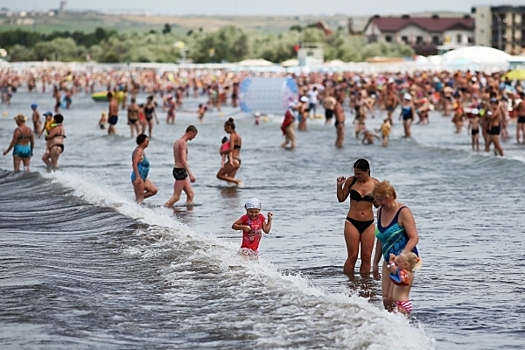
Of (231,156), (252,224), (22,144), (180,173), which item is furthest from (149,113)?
(252,224)

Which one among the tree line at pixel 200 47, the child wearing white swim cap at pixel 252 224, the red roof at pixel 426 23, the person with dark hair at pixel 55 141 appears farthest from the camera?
the red roof at pixel 426 23

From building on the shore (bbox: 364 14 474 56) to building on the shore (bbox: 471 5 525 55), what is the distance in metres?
4.88

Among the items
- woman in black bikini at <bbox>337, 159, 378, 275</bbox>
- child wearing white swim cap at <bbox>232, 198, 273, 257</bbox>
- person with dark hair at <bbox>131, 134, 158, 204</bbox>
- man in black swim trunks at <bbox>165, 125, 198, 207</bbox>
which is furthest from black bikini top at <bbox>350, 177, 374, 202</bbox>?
person with dark hair at <bbox>131, 134, 158, 204</bbox>

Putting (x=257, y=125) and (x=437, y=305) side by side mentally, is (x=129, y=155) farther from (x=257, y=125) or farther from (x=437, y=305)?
(x=437, y=305)

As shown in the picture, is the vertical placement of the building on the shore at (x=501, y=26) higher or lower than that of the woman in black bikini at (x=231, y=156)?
higher

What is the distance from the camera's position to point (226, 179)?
17.7m

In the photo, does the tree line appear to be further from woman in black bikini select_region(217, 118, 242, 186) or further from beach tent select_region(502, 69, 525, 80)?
woman in black bikini select_region(217, 118, 242, 186)

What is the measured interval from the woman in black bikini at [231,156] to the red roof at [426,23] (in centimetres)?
12618

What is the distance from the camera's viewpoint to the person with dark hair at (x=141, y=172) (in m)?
14.7

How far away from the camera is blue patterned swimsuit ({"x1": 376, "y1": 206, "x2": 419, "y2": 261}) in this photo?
7.61 m

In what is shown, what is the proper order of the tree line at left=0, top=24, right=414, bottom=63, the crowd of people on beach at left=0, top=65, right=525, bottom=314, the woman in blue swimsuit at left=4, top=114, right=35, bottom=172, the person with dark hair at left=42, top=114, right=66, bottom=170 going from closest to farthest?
1. the crowd of people on beach at left=0, top=65, right=525, bottom=314
2. the woman in blue swimsuit at left=4, top=114, right=35, bottom=172
3. the person with dark hair at left=42, top=114, right=66, bottom=170
4. the tree line at left=0, top=24, right=414, bottom=63

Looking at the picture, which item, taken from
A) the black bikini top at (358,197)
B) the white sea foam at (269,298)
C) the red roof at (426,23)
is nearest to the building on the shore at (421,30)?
the red roof at (426,23)

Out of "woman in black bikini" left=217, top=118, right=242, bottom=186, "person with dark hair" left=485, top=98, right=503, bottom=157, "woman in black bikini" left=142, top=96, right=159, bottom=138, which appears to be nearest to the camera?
"woman in black bikini" left=217, top=118, right=242, bottom=186

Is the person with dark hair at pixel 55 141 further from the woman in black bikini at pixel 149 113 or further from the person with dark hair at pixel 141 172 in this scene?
the woman in black bikini at pixel 149 113
